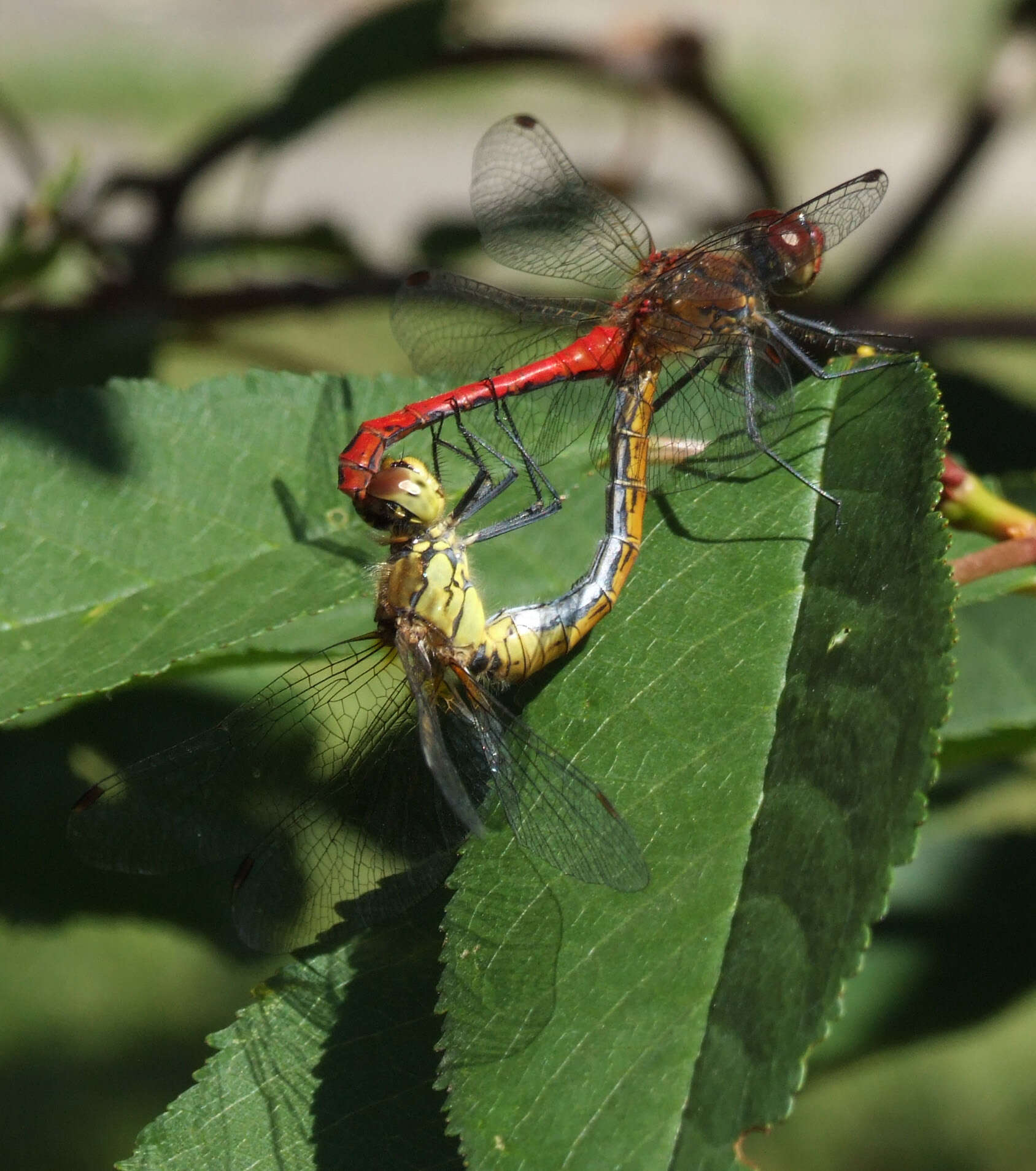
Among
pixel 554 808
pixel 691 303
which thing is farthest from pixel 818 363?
pixel 554 808

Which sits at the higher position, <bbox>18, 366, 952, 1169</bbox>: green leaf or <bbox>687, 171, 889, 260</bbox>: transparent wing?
<bbox>687, 171, 889, 260</bbox>: transparent wing

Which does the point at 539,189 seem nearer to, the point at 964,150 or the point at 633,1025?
the point at 964,150

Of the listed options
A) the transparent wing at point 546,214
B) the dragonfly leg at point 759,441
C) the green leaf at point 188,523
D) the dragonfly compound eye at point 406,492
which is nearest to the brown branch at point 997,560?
the dragonfly leg at point 759,441

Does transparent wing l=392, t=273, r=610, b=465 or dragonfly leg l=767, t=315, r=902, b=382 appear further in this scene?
transparent wing l=392, t=273, r=610, b=465

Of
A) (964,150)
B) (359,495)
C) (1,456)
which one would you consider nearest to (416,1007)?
(359,495)

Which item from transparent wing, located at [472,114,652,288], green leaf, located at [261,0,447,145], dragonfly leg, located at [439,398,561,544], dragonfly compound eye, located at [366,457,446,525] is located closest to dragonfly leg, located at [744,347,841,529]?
dragonfly leg, located at [439,398,561,544]

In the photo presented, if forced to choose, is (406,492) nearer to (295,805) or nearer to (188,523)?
(188,523)

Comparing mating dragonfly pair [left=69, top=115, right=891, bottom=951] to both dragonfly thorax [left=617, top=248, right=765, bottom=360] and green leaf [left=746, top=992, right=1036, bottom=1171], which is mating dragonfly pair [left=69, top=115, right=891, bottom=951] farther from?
green leaf [left=746, top=992, right=1036, bottom=1171]
